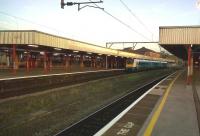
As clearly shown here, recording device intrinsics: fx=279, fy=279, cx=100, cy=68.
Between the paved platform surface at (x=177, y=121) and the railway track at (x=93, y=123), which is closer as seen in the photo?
the paved platform surface at (x=177, y=121)

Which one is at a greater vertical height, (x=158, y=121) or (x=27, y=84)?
(x=27, y=84)

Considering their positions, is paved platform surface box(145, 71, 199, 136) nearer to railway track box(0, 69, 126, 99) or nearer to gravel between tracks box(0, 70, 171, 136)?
gravel between tracks box(0, 70, 171, 136)

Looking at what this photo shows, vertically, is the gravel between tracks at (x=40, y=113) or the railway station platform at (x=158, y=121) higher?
the railway station platform at (x=158, y=121)

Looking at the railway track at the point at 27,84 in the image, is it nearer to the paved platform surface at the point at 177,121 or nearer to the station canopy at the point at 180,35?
the station canopy at the point at 180,35

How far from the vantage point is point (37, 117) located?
12703mm

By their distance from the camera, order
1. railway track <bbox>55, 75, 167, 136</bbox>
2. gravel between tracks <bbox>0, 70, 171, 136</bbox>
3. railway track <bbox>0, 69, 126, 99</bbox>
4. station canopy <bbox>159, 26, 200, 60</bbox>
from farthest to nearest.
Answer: station canopy <bbox>159, 26, 200, 60</bbox>, railway track <bbox>0, 69, 126, 99</bbox>, gravel between tracks <bbox>0, 70, 171, 136</bbox>, railway track <bbox>55, 75, 167, 136</bbox>

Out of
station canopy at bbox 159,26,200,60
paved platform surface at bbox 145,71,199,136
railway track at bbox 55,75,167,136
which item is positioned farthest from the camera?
station canopy at bbox 159,26,200,60

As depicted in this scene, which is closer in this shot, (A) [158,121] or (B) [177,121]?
(A) [158,121]

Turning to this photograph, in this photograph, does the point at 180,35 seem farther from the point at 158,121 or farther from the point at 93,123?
the point at 158,121

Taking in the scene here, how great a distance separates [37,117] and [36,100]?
15.9 ft

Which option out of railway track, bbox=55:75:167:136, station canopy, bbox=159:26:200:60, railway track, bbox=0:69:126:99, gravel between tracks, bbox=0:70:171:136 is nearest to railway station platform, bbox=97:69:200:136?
railway track, bbox=55:75:167:136

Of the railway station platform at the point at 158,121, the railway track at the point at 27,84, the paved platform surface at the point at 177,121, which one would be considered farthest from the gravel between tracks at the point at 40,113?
the paved platform surface at the point at 177,121

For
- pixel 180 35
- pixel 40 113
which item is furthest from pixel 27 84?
pixel 180 35

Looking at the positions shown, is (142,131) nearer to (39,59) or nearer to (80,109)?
(80,109)
